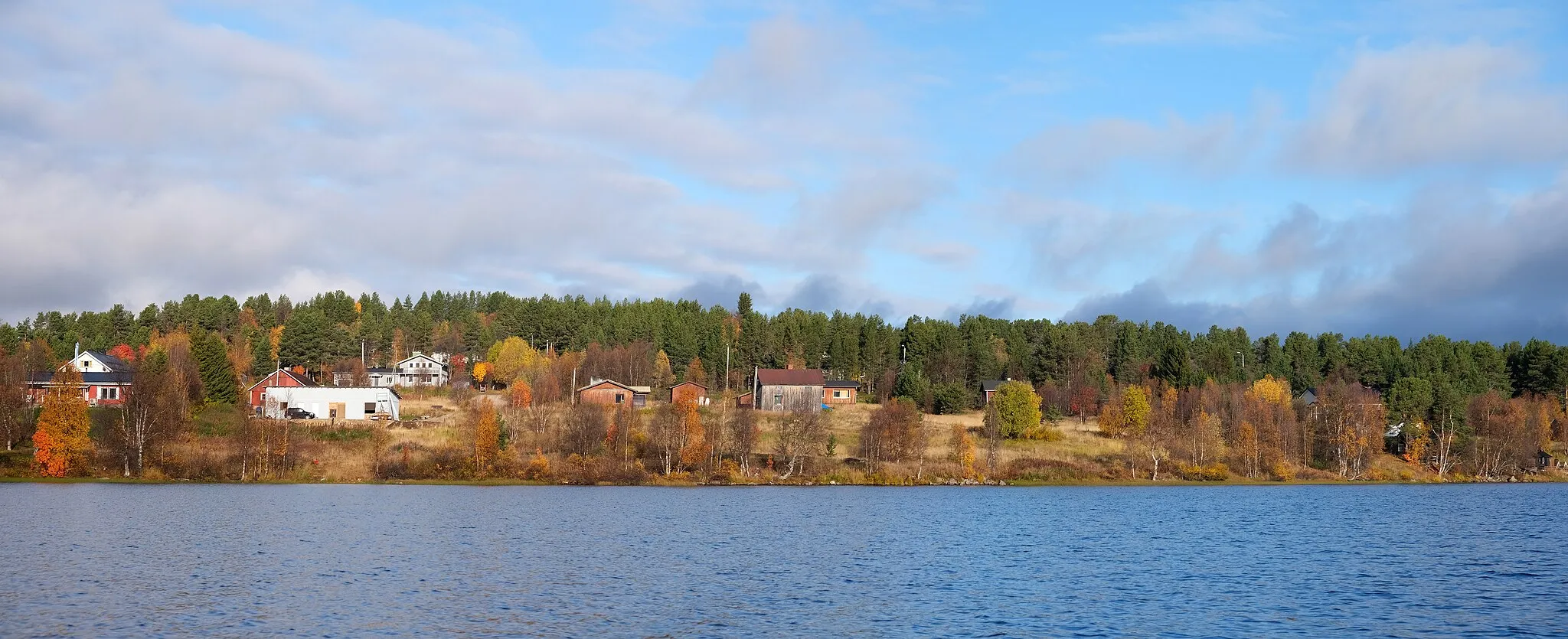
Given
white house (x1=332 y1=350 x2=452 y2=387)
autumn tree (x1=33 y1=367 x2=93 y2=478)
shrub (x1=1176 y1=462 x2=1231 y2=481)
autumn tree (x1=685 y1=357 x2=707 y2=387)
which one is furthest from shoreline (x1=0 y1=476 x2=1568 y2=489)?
white house (x1=332 y1=350 x2=452 y2=387)

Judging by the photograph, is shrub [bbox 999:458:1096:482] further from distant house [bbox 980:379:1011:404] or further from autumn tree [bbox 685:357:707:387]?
autumn tree [bbox 685:357:707:387]

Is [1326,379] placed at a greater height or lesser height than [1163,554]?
greater

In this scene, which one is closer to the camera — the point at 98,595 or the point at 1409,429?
the point at 98,595

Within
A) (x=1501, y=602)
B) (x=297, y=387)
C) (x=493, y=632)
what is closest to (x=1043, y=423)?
(x=297, y=387)

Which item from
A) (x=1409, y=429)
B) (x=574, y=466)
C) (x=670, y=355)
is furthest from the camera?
(x=670, y=355)

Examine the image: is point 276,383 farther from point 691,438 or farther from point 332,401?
point 691,438

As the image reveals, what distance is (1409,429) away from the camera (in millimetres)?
123375

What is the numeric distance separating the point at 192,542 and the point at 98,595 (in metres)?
16.2

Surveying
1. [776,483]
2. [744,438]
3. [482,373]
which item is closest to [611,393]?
[482,373]

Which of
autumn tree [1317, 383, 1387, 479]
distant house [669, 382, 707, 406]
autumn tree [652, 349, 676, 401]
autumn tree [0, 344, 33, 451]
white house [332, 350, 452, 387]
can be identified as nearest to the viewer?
autumn tree [0, 344, 33, 451]

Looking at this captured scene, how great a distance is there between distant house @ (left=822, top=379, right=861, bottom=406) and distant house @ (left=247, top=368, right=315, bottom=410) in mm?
67144

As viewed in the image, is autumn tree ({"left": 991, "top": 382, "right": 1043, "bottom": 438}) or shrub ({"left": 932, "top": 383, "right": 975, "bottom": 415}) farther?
shrub ({"left": 932, "top": 383, "right": 975, "bottom": 415})

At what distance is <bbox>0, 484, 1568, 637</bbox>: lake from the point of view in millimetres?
33000

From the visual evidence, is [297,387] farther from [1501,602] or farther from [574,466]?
[1501,602]
